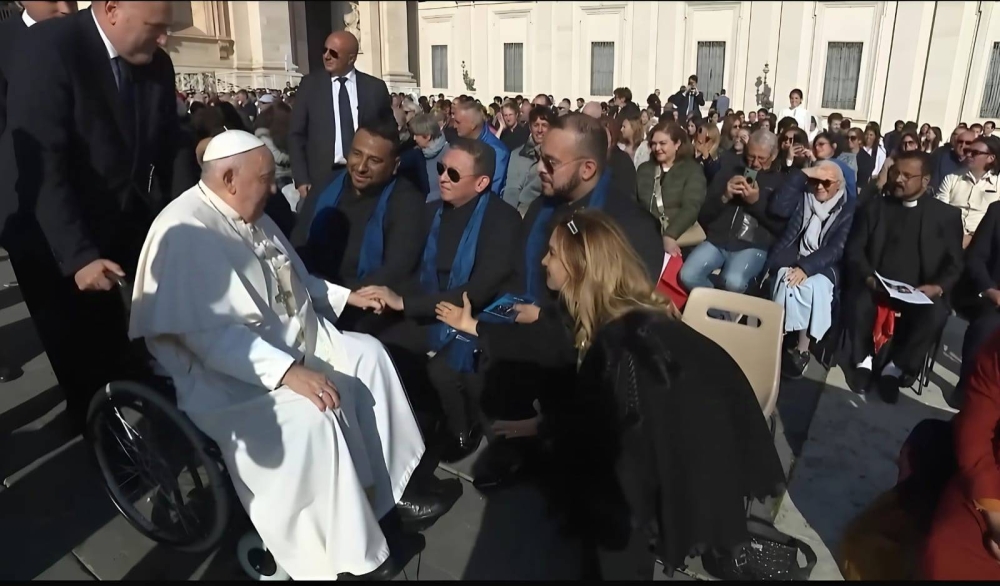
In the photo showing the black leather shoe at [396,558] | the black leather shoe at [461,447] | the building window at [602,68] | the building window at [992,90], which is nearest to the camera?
the black leather shoe at [396,558]

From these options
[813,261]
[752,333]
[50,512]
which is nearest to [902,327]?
[813,261]

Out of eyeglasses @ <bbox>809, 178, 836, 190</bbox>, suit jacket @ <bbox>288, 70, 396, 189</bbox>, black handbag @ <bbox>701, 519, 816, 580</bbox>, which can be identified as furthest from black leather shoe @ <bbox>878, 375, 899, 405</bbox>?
suit jacket @ <bbox>288, 70, 396, 189</bbox>

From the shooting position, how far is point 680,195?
17.2ft

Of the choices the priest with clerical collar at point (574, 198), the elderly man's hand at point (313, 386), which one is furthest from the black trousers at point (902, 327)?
the elderly man's hand at point (313, 386)

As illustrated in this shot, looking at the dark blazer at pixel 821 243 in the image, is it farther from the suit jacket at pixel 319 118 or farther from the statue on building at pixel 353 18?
the statue on building at pixel 353 18

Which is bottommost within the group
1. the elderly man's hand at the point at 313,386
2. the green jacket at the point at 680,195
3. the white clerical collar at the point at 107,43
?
the elderly man's hand at the point at 313,386

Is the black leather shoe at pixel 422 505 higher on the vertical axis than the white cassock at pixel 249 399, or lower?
lower

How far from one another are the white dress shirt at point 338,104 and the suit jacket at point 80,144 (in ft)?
6.07

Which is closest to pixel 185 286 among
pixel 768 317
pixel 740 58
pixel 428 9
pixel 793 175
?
pixel 768 317

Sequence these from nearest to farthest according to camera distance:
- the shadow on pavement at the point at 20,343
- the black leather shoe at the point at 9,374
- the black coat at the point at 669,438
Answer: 1. the black coat at the point at 669,438
2. the black leather shoe at the point at 9,374
3. the shadow on pavement at the point at 20,343

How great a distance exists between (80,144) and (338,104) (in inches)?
91.1

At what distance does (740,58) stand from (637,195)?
1686 cm

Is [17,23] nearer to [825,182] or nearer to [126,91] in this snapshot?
[126,91]

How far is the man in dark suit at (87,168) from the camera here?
2494 mm
